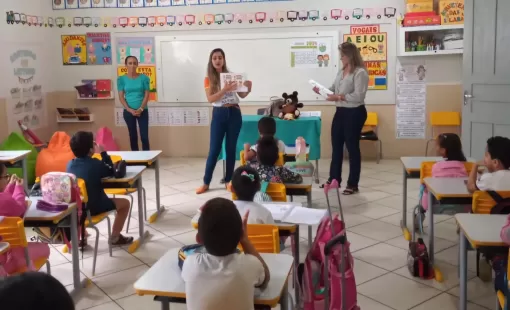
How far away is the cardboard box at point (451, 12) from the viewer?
287 inches

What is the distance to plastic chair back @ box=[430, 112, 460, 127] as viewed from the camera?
7570 mm

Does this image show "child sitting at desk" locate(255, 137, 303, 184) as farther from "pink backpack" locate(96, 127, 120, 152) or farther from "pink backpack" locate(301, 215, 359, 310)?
"pink backpack" locate(96, 127, 120, 152)

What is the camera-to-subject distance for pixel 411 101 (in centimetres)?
780

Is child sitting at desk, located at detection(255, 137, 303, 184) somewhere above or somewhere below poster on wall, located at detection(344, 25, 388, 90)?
below

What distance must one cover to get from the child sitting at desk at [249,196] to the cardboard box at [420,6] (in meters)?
5.16

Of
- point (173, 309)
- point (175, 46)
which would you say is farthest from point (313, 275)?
point (175, 46)

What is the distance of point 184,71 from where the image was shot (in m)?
8.20

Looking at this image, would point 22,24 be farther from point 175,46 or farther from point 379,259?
point 379,259

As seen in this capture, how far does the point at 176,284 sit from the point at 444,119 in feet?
20.7

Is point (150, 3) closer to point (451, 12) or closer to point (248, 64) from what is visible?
point (248, 64)

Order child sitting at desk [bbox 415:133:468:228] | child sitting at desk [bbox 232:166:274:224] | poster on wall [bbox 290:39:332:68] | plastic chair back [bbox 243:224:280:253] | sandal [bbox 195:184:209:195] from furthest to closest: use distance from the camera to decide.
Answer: poster on wall [bbox 290:39:332:68] < sandal [bbox 195:184:209:195] < child sitting at desk [bbox 415:133:468:228] < child sitting at desk [bbox 232:166:274:224] < plastic chair back [bbox 243:224:280:253]

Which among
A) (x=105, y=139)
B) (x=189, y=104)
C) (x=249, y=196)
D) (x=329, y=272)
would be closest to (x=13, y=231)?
(x=249, y=196)

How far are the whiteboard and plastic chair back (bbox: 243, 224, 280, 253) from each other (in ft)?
17.7

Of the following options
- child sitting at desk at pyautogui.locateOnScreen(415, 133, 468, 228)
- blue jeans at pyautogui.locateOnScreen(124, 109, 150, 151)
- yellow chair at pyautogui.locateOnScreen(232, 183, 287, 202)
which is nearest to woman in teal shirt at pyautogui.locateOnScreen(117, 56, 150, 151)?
blue jeans at pyautogui.locateOnScreen(124, 109, 150, 151)
